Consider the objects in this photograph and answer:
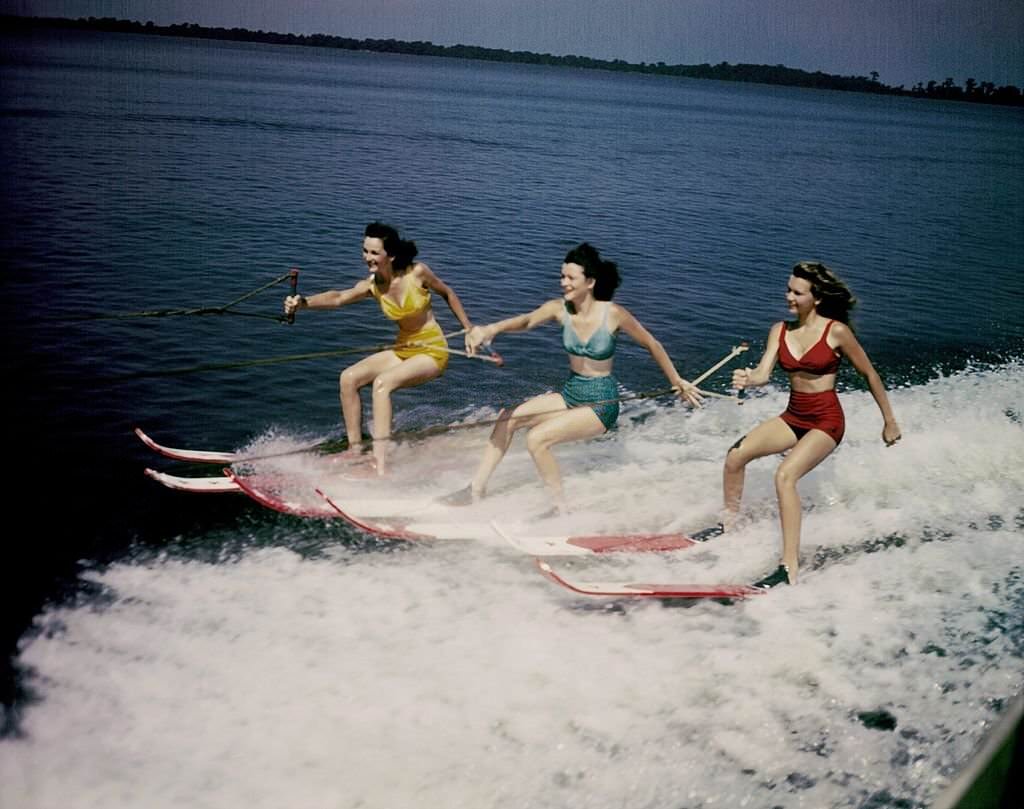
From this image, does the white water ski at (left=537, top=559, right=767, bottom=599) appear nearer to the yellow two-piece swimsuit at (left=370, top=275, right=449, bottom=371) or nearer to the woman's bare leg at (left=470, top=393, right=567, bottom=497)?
the woman's bare leg at (left=470, top=393, right=567, bottom=497)

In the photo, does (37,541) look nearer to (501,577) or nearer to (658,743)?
(501,577)

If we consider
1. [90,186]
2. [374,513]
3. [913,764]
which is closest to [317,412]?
[374,513]

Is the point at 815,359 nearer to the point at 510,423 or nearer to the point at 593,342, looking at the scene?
the point at 593,342

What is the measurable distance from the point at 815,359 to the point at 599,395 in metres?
1.68

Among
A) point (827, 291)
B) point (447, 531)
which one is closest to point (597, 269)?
point (827, 291)

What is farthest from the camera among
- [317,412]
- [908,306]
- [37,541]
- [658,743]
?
[908,306]

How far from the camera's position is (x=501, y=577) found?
6.61 m

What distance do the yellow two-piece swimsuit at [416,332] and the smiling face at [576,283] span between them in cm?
149

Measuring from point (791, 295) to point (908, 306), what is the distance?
13723 millimetres

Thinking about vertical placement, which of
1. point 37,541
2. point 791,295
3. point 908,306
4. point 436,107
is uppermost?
point 436,107

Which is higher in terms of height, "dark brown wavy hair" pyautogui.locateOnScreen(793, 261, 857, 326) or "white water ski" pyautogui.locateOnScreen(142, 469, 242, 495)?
"dark brown wavy hair" pyautogui.locateOnScreen(793, 261, 857, 326)

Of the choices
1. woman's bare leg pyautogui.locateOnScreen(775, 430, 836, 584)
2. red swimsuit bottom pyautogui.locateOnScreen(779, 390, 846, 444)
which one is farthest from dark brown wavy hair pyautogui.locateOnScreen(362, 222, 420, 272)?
woman's bare leg pyautogui.locateOnScreen(775, 430, 836, 584)

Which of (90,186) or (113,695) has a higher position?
(90,186)

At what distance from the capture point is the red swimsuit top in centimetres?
648
